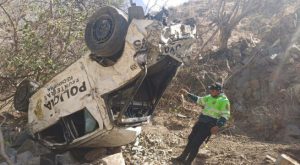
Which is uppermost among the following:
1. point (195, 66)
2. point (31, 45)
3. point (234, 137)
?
point (31, 45)

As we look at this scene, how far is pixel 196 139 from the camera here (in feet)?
20.6

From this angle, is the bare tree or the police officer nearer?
the police officer

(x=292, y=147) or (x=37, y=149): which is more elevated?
(x=37, y=149)

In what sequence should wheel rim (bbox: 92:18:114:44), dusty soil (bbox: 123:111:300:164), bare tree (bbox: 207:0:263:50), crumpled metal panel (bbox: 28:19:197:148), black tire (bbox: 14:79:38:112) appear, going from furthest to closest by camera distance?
bare tree (bbox: 207:0:263:50) < dusty soil (bbox: 123:111:300:164) < black tire (bbox: 14:79:38:112) < wheel rim (bbox: 92:18:114:44) < crumpled metal panel (bbox: 28:19:197:148)

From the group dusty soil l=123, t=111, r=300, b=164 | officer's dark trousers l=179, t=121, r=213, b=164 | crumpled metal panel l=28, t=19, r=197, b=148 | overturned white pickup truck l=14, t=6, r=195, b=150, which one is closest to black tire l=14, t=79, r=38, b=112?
overturned white pickup truck l=14, t=6, r=195, b=150

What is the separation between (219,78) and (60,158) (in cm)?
657

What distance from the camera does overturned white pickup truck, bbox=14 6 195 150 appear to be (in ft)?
15.2

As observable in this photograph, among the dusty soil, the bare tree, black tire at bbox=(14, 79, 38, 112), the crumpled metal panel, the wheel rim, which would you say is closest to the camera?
the crumpled metal panel

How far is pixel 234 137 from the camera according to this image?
863 cm

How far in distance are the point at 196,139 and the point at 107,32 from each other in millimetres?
2440

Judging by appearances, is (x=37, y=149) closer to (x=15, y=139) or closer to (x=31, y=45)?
(x=15, y=139)

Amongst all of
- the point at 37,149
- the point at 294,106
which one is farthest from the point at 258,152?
the point at 37,149

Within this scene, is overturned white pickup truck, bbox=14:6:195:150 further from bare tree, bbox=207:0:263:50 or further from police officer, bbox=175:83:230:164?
bare tree, bbox=207:0:263:50

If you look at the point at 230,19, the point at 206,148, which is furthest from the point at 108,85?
the point at 230,19
